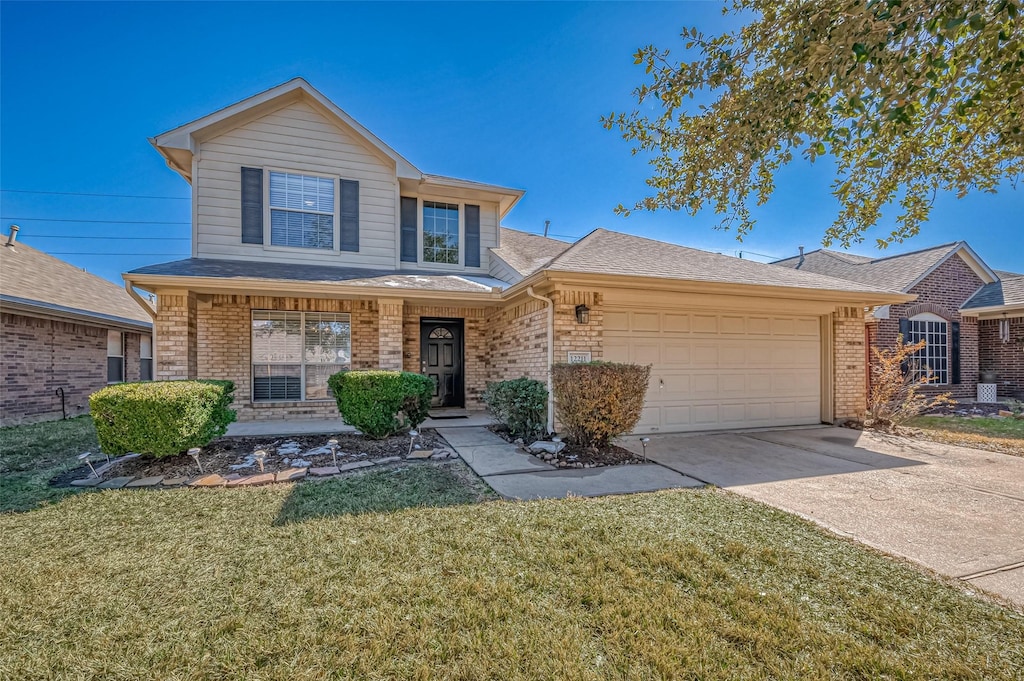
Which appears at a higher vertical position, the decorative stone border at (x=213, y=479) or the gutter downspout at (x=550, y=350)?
the gutter downspout at (x=550, y=350)

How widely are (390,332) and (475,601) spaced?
6766mm

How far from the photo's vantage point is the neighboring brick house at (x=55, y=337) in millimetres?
9039

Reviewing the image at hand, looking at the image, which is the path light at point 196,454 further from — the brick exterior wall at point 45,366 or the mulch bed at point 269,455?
the brick exterior wall at point 45,366

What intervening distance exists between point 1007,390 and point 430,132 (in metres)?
18.0

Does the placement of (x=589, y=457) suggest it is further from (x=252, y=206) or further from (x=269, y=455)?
(x=252, y=206)

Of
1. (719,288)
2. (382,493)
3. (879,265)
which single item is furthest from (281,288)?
(879,265)

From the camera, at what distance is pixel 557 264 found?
689 centimetres

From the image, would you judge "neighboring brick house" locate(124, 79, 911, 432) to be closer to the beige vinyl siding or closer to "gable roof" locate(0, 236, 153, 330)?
the beige vinyl siding

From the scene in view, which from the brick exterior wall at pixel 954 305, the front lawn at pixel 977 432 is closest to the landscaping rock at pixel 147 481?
the front lawn at pixel 977 432

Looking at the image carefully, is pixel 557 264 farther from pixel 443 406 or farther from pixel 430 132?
pixel 430 132

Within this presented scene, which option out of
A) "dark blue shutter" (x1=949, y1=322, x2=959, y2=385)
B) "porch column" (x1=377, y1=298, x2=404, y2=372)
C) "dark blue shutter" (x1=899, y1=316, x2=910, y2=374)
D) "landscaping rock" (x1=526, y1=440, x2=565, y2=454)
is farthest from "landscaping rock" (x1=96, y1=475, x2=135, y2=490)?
"dark blue shutter" (x1=949, y1=322, x2=959, y2=385)

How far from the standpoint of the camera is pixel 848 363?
880 cm

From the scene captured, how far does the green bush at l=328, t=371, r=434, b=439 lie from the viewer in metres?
6.69

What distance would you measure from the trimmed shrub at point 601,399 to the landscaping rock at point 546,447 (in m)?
0.32
